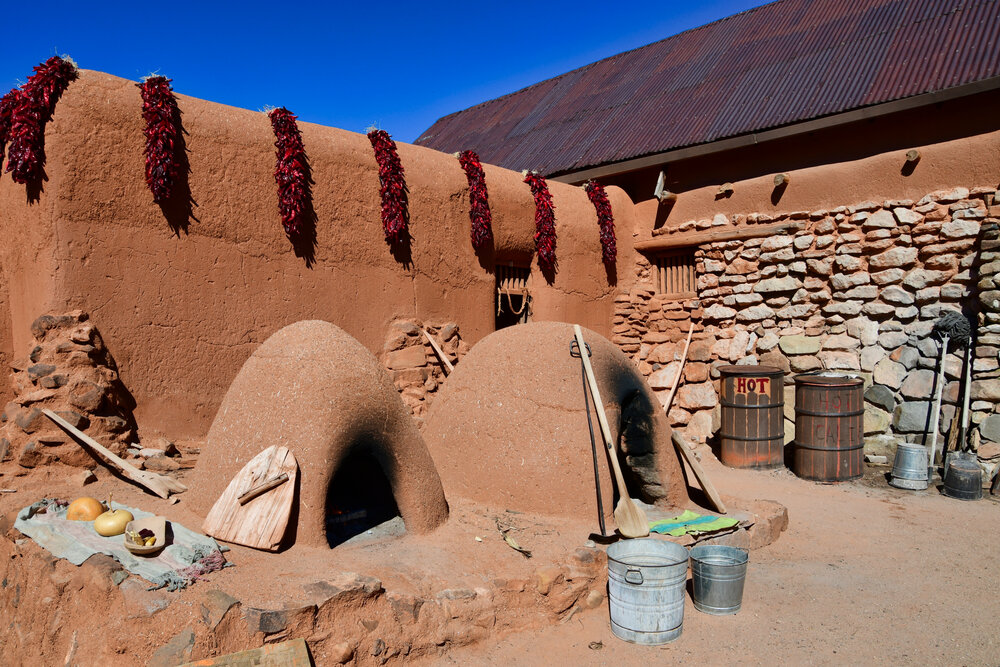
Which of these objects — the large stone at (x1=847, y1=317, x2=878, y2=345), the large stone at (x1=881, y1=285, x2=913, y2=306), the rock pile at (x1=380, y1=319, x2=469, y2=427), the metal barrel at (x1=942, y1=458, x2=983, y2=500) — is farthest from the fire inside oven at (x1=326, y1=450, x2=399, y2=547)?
the large stone at (x1=881, y1=285, x2=913, y2=306)

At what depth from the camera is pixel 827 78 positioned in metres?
9.95

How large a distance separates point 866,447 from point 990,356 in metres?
1.66

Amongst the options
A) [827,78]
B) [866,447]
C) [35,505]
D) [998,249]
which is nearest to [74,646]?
[35,505]

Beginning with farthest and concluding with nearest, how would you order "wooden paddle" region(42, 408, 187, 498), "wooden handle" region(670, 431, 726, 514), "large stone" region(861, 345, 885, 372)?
"large stone" region(861, 345, 885, 372)
"wooden handle" region(670, 431, 726, 514)
"wooden paddle" region(42, 408, 187, 498)

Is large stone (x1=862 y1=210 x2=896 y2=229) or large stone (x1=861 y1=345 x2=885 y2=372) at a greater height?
large stone (x1=862 y1=210 x2=896 y2=229)

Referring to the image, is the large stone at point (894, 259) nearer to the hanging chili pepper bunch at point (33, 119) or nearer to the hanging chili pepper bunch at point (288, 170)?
the hanging chili pepper bunch at point (288, 170)

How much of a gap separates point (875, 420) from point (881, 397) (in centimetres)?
28

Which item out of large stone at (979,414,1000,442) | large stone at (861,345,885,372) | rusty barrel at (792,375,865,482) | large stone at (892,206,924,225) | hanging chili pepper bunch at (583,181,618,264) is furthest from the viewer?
hanging chili pepper bunch at (583,181,618,264)

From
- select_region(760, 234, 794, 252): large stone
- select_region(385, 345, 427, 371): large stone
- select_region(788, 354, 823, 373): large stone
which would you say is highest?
select_region(760, 234, 794, 252): large stone

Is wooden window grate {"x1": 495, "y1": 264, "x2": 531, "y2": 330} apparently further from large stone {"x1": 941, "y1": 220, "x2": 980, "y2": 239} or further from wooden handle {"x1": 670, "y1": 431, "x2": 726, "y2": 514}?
large stone {"x1": 941, "y1": 220, "x2": 980, "y2": 239}

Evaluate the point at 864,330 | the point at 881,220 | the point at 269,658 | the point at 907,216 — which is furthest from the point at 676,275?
the point at 269,658

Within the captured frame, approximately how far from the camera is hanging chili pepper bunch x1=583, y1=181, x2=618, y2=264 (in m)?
10.5

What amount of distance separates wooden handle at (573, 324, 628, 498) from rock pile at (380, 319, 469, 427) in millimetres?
2511

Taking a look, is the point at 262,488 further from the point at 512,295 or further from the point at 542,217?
the point at 542,217
